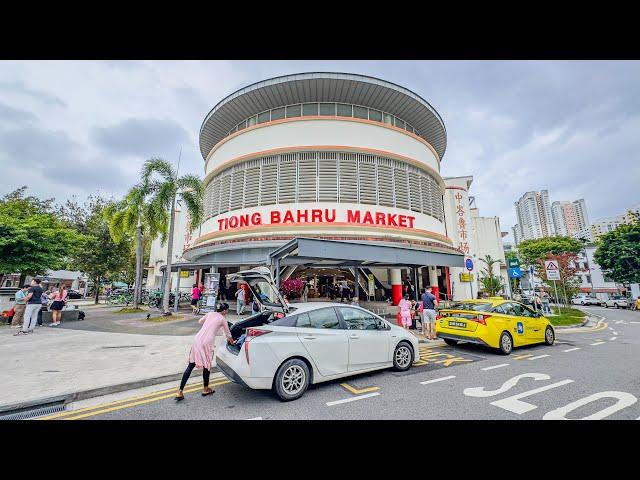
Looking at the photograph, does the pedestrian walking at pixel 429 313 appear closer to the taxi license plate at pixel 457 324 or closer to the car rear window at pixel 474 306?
the car rear window at pixel 474 306

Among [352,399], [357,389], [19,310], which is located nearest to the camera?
[352,399]

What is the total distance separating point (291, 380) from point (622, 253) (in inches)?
1749

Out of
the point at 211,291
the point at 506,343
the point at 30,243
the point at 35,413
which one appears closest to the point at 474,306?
the point at 506,343

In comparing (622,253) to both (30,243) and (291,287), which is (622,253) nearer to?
(291,287)

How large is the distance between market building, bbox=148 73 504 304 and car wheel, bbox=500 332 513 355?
6251 mm

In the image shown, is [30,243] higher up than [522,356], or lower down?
higher up

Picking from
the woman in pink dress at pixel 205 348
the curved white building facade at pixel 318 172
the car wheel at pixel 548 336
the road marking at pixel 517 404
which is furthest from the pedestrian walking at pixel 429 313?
the woman in pink dress at pixel 205 348

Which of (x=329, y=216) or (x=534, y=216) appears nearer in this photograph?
(x=329, y=216)

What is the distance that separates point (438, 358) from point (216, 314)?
5863 mm

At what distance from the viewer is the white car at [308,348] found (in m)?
4.73

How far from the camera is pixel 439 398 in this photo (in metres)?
4.85

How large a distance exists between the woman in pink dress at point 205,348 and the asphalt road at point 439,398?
296 mm
